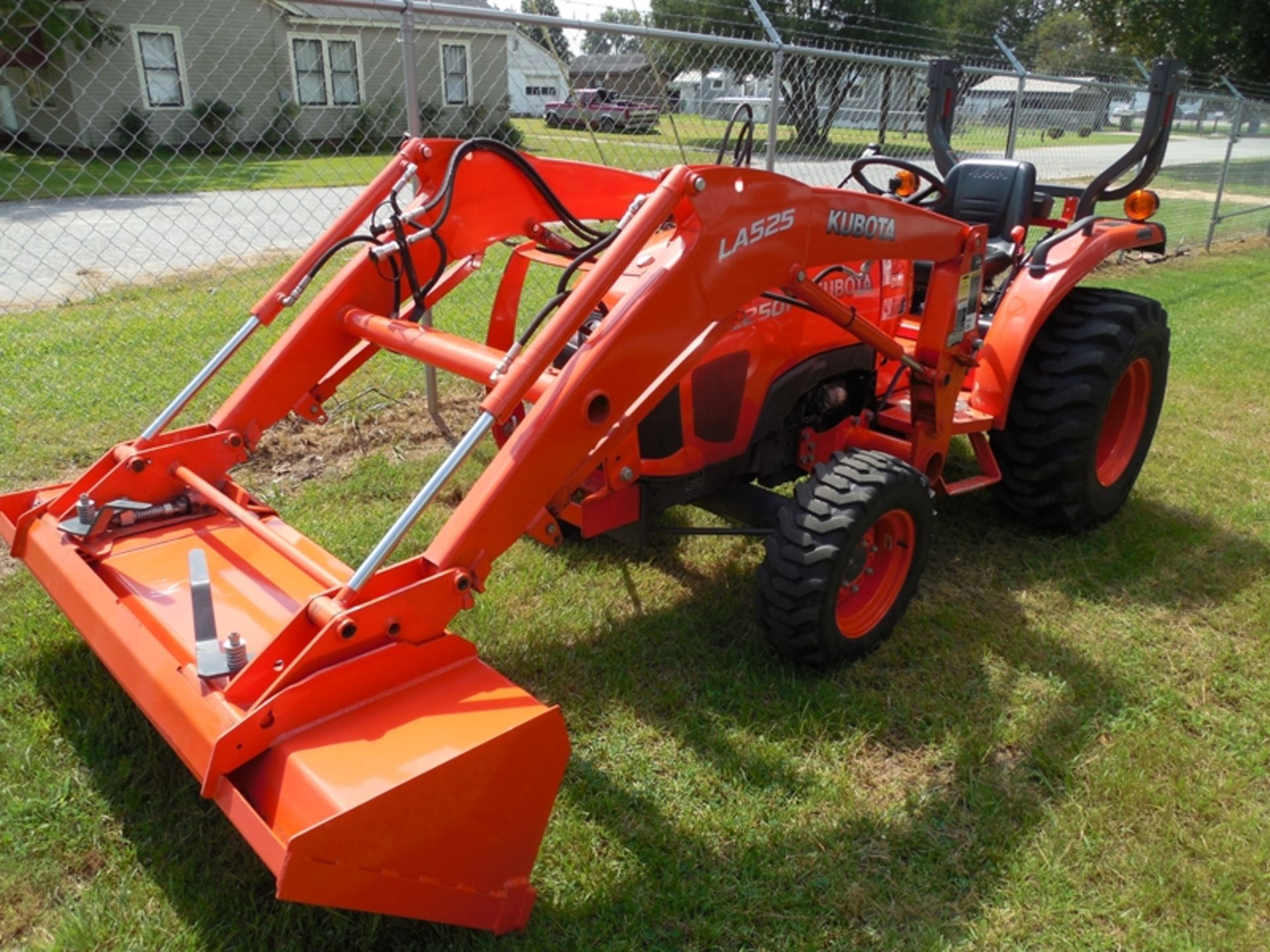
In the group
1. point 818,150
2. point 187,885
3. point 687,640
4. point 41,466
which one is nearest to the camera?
point 187,885

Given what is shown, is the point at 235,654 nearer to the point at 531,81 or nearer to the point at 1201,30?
the point at 531,81

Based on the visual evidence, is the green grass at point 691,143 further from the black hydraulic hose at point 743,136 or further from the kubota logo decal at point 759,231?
the kubota logo decal at point 759,231

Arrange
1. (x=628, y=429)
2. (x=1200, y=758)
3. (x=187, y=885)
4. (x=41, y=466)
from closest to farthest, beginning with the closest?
(x=187, y=885) → (x=628, y=429) → (x=1200, y=758) → (x=41, y=466)

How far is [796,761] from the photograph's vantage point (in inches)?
117

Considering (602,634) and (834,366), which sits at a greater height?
(834,366)

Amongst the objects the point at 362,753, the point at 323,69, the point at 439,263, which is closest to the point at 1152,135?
the point at 439,263

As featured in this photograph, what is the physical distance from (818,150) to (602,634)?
268 inches

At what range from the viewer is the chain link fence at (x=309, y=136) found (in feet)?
18.0

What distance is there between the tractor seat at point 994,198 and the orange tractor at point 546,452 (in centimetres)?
2

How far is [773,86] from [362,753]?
520cm

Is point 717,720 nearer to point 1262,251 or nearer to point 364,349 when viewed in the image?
point 364,349

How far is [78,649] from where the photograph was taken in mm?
3203

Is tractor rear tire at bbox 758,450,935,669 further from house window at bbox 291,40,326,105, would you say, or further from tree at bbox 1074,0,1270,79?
tree at bbox 1074,0,1270,79

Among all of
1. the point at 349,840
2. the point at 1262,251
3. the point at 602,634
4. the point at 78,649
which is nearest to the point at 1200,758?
the point at 602,634
